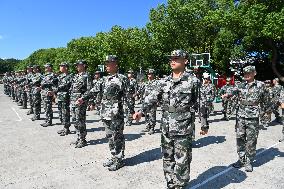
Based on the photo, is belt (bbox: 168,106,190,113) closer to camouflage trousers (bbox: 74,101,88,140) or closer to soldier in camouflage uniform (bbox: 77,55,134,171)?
soldier in camouflage uniform (bbox: 77,55,134,171)

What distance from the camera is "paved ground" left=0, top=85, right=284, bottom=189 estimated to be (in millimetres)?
7184

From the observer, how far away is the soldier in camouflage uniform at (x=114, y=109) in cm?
818

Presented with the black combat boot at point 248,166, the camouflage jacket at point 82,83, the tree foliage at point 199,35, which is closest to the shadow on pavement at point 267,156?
the black combat boot at point 248,166

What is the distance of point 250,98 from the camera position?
826 cm

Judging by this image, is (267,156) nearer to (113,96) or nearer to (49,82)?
(113,96)

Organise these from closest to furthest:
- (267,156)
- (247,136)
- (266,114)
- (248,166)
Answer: (248,166) < (247,136) < (267,156) < (266,114)

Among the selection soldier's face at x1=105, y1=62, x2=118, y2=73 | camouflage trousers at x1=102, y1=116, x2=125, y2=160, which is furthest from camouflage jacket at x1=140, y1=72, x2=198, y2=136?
soldier's face at x1=105, y1=62, x2=118, y2=73

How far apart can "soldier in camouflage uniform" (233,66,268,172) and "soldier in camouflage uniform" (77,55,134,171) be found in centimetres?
278

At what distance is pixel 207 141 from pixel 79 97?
431 centimetres

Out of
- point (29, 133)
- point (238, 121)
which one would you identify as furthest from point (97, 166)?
point (29, 133)

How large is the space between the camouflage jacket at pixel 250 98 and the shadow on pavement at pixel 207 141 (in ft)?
8.49

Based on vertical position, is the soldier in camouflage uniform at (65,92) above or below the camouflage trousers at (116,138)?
above

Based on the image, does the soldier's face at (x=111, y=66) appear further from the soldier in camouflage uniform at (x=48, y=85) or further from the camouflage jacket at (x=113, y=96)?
the soldier in camouflage uniform at (x=48, y=85)

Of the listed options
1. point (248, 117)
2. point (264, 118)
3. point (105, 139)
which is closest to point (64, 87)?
point (105, 139)
